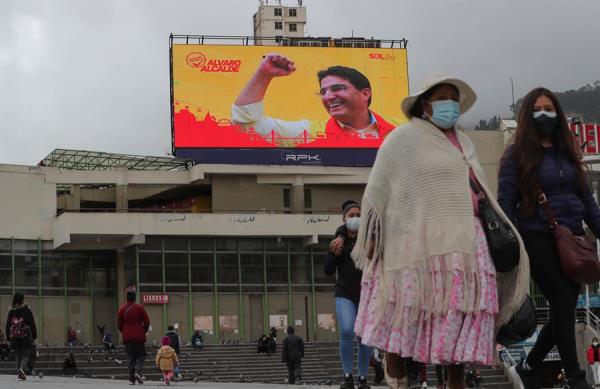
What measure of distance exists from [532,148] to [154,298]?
47751mm

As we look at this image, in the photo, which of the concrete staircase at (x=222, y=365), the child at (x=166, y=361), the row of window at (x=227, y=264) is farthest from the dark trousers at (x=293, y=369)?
the row of window at (x=227, y=264)

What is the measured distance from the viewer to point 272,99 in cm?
5744

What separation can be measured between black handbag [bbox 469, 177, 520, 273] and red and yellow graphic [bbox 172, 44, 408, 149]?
49636 mm

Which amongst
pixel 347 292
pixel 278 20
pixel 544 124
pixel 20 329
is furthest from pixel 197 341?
pixel 278 20

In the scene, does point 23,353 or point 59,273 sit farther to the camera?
point 59,273

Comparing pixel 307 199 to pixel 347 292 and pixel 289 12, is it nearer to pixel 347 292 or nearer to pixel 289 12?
pixel 347 292

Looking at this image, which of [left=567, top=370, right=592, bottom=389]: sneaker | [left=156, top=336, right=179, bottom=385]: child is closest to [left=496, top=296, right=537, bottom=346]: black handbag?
[left=567, top=370, right=592, bottom=389]: sneaker

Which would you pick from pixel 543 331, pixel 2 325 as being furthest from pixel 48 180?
pixel 543 331

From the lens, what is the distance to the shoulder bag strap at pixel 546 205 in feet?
23.6

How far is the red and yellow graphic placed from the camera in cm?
5634

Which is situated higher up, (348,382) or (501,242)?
(501,242)

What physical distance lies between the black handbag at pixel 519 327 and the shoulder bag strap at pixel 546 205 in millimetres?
783

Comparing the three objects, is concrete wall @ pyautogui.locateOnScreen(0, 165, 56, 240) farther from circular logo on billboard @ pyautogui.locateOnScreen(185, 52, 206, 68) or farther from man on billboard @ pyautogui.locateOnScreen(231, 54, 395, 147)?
man on billboard @ pyautogui.locateOnScreen(231, 54, 395, 147)

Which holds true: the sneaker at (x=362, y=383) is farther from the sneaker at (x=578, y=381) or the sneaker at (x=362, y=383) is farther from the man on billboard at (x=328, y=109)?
the man on billboard at (x=328, y=109)
